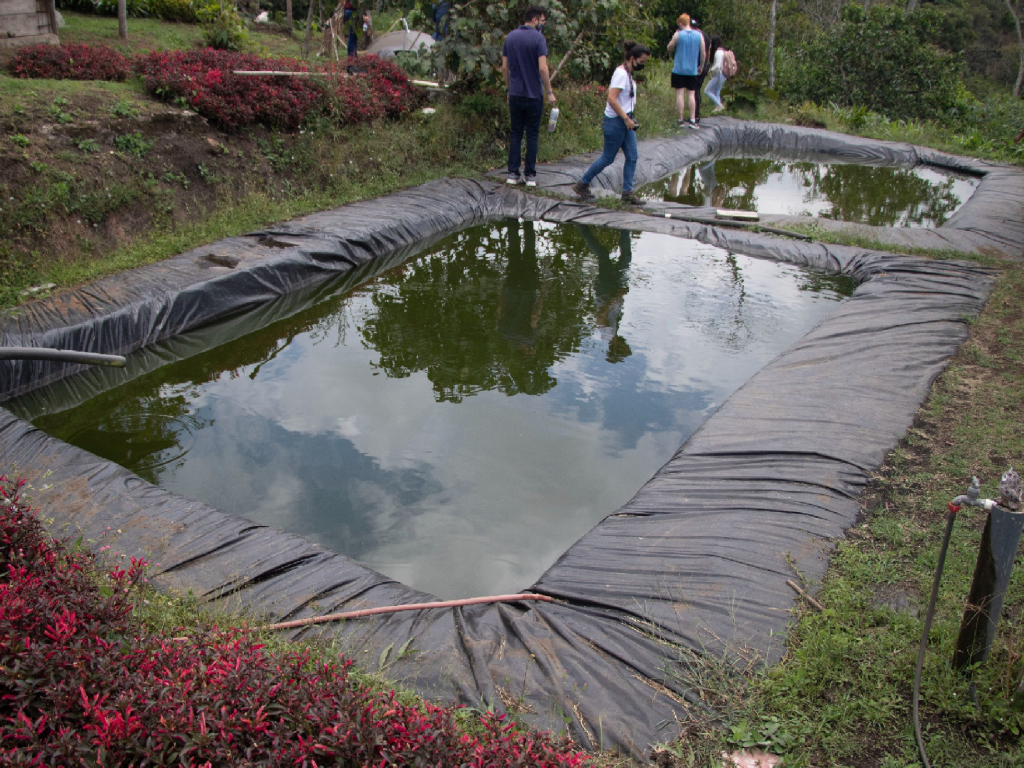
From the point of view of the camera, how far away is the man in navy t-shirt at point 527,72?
7059 millimetres

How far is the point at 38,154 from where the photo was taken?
532 cm

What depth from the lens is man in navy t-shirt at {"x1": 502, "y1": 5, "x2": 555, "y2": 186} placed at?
7059mm

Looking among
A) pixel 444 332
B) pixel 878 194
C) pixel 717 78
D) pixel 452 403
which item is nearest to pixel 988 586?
pixel 452 403

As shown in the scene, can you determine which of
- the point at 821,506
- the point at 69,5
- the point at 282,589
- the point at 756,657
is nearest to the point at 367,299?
the point at 282,589

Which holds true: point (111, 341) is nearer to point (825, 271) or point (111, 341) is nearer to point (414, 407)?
point (414, 407)

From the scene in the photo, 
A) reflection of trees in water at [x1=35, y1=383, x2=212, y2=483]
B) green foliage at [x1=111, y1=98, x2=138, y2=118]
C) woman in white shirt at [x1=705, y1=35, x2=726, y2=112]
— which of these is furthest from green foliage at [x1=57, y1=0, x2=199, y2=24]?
reflection of trees in water at [x1=35, y1=383, x2=212, y2=483]

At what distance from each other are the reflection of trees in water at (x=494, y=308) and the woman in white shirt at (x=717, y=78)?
21.7ft

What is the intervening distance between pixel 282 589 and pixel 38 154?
14.7 feet

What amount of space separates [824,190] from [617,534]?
320 inches

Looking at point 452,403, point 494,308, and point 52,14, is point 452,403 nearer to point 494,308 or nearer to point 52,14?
point 494,308

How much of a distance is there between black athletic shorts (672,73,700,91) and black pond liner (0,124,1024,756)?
6.73m

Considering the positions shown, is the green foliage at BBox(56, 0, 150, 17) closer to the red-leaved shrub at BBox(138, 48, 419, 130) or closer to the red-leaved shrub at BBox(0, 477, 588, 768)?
the red-leaved shrub at BBox(138, 48, 419, 130)

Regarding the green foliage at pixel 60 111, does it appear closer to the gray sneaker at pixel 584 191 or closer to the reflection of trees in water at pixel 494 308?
the reflection of trees in water at pixel 494 308

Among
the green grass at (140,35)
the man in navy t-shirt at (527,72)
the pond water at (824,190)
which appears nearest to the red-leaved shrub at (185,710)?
the man in navy t-shirt at (527,72)
